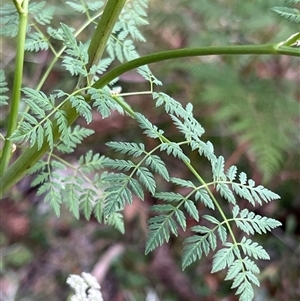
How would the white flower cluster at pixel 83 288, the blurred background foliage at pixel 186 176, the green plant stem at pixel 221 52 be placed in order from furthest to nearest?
the blurred background foliage at pixel 186 176
the white flower cluster at pixel 83 288
the green plant stem at pixel 221 52

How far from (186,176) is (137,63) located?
3.27ft

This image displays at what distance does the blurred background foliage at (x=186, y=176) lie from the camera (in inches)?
49.4

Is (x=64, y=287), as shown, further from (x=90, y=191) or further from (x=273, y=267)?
(x=90, y=191)

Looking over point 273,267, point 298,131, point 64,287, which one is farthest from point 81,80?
point 298,131

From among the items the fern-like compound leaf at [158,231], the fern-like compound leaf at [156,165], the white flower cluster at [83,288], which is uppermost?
the fern-like compound leaf at [156,165]

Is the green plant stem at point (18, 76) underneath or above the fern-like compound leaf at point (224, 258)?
above

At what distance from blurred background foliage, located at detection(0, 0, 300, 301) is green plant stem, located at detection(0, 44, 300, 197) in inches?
28.9

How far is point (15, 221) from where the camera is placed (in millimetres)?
1320

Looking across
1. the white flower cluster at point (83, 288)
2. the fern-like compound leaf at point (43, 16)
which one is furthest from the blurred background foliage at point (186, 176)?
the fern-like compound leaf at point (43, 16)

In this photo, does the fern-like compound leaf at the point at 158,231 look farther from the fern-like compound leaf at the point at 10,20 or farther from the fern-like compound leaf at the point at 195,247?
the fern-like compound leaf at the point at 10,20

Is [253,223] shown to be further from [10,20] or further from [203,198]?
[10,20]

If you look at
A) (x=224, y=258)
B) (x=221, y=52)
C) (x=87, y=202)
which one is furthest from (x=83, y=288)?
(x=221, y=52)

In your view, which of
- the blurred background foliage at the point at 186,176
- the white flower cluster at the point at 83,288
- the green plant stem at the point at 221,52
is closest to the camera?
the green plant stem at the point at 221,52

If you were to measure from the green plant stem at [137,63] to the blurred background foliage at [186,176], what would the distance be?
2.41 ft
